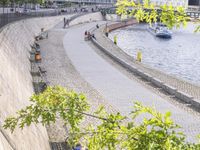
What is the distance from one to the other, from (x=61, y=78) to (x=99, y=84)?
297 centimetres

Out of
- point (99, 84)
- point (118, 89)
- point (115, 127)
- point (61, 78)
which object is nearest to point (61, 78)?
point (61, 78)

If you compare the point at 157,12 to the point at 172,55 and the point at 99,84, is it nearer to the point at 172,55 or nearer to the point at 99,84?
the point at 99,84

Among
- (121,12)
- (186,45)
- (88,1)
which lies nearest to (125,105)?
(121,12)

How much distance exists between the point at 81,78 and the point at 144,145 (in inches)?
1063

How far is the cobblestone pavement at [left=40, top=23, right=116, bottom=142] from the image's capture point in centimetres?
1741

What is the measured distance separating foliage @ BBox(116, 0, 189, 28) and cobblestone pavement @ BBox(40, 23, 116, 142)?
11.6 m

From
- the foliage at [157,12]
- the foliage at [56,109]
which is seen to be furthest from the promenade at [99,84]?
the foliage at [157,12]

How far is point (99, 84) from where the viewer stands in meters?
29.0

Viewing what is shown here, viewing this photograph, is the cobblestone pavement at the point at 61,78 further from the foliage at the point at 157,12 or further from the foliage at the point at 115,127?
the foliage at the point at 157,12

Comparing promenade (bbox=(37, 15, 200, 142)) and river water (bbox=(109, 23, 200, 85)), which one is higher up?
promenade (bbox=(37, 15, 200, 142))

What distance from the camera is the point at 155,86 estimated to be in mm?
28828

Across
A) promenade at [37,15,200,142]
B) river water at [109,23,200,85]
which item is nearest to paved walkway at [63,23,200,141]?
promenade at [37,15,200,142]

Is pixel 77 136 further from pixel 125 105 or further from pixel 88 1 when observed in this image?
pixel 88 1

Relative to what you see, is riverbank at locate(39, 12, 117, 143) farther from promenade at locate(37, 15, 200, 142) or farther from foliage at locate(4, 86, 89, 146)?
foliage at locate(4, 86, 89, 146)
